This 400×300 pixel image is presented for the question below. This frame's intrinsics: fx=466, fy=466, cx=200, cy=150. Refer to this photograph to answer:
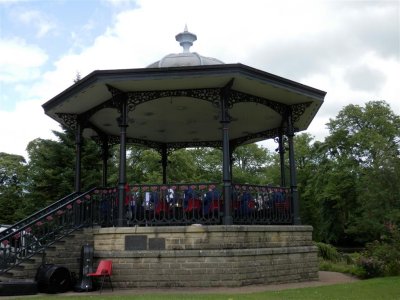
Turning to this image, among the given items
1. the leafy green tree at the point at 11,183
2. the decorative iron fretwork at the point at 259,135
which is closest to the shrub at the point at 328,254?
the decorative iron fretwork at the point at 259,135

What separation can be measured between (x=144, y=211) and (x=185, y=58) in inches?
200

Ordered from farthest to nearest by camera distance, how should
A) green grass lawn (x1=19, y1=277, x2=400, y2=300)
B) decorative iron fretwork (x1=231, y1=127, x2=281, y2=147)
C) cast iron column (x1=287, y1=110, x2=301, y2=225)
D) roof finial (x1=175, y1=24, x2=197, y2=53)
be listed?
decorative iron fretwork (x1=231, y1=127, x2=281, y2=147), roof finial (x1=175, y1=24, x2=197, y2=53), cast iron column (x1=287, y1=110, x2=301, y2=225), green grass lawn (x1=19, y1=277, x2=400, y2=300)

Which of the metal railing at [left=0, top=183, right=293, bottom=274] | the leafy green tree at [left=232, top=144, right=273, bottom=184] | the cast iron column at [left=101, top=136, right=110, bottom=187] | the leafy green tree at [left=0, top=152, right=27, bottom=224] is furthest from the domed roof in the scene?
the leafy green tree at [left=232, top=144, right=273, bottom=184]

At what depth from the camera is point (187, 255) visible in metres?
10.8

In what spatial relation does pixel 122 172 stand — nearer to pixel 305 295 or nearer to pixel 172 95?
pixel 172 95

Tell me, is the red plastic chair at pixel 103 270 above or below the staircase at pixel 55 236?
below

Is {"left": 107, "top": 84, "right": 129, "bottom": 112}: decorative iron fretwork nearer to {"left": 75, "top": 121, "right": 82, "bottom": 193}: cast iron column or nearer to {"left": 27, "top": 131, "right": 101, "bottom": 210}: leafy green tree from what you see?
{"left": 75, "top": 121, "right": 82, "bottom": 193}: cast iron column

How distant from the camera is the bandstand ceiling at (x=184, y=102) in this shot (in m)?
11.4

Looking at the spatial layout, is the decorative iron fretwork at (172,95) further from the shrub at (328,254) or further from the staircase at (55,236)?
the shrub at (328,254)

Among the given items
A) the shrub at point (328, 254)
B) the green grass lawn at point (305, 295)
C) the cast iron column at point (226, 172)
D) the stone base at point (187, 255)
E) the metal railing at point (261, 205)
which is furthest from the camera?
the shrub at point (328, 254)

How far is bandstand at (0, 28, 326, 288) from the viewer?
35.8ft

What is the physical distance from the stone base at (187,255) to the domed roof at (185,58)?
5234 millimetres

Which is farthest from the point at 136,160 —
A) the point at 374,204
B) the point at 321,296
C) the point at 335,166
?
the point at 321,296

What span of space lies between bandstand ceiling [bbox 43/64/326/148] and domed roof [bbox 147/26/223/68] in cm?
123
